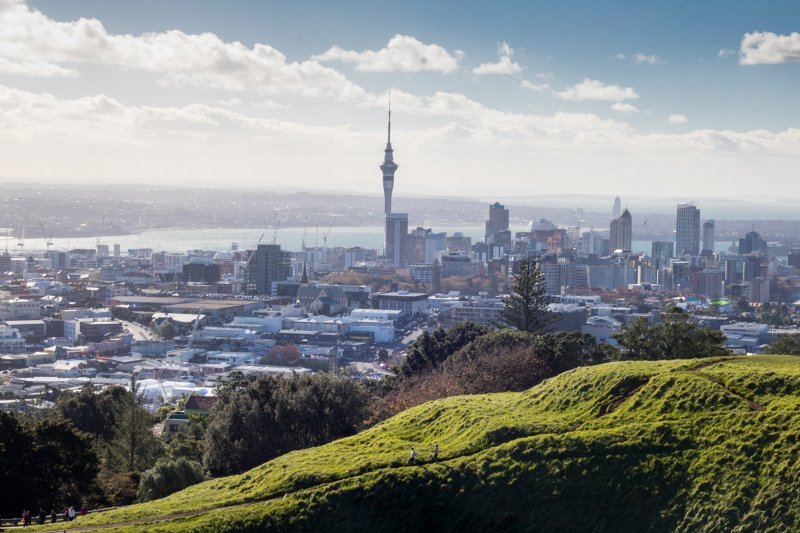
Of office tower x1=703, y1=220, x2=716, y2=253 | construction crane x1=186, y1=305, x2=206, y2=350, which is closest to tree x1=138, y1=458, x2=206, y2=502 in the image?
construction crane x1=186, y1=305, x2=206, y2=350

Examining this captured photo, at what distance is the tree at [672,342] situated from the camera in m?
21.2

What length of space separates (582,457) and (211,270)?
281 feet

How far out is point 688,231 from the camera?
137 m

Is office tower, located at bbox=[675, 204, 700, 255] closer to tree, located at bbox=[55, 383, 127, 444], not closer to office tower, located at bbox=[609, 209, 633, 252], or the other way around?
office tower, located at bbox=[609, 209, 633, 252]

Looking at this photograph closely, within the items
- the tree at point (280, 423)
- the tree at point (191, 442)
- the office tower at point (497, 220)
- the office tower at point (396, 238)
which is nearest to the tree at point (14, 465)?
the tree at point (191, 442)

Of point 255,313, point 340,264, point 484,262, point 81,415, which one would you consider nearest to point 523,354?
point 81,415

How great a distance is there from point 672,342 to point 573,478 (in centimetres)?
→ 1047

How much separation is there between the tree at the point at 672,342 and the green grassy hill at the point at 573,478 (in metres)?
7.96

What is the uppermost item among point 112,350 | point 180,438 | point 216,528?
point 216,528

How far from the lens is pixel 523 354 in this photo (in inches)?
862

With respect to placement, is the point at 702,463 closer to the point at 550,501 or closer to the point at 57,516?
the point at 550,501

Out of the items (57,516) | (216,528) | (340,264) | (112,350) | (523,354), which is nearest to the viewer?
(216,528)

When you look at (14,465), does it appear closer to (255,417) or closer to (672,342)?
(255,417)

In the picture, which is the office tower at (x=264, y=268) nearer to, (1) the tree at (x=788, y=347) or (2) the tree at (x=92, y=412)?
(2) the tree at (x=92, y=412)
